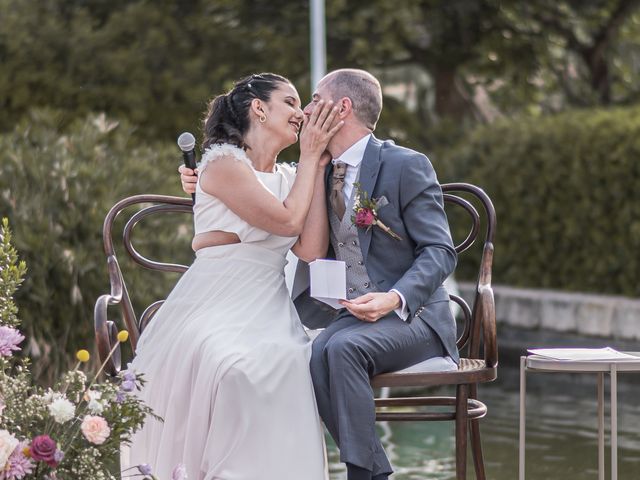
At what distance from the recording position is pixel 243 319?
164 inches

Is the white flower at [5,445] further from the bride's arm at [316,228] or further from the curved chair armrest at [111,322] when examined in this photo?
the bride's arm at [316,228]

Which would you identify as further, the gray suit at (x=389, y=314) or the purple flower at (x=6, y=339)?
the gray suit at (x=389, y=314)

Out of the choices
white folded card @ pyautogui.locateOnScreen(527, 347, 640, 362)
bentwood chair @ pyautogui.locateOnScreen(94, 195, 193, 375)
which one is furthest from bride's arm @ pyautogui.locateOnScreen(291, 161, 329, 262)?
white folded card @ pyautogui.locateOnScreen(527, 347, 640, 362)

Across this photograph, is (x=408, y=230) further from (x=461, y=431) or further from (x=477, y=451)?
(x=477, y=451)

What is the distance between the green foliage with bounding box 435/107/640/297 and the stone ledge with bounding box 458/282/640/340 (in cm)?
35

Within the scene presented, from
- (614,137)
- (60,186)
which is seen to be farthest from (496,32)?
(60,186)

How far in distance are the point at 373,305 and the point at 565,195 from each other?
8.65 meters

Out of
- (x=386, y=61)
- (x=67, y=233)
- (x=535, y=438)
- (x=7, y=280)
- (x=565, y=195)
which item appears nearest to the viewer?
(x=7, y=280)

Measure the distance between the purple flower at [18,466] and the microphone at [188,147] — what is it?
56.9 inches

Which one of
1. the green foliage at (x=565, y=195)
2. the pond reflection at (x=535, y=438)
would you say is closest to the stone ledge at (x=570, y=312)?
the green foliage at (x=565, y=195)

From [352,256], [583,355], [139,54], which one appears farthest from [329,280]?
[139,54]

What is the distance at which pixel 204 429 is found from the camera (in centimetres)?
400

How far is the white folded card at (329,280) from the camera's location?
13.7 feet

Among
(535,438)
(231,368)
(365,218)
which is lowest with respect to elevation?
(535,438)
